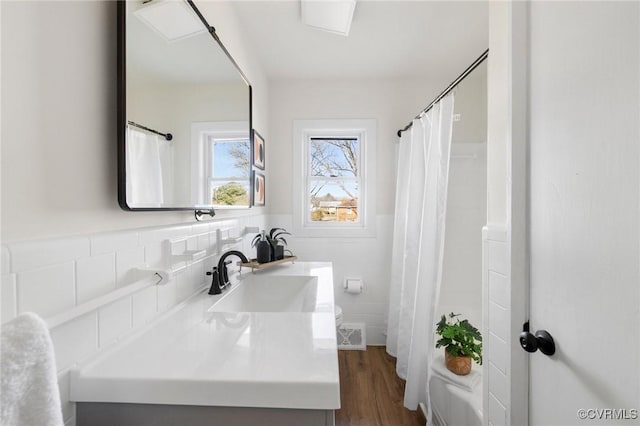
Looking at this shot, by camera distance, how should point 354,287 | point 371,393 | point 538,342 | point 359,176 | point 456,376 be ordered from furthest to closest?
1. point 359,176
2. point 354,287
3. point 371,393
4. point 456,376
5. point 538,342

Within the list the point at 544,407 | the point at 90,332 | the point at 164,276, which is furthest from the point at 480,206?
the point at 90,332

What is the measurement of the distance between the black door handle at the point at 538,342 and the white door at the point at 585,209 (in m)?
0.02

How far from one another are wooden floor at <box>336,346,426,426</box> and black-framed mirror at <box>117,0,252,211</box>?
143cm

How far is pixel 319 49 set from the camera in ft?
6.67

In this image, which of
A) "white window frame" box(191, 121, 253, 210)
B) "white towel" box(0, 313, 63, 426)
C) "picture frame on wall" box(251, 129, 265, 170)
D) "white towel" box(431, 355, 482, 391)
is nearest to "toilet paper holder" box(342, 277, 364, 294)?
"white towel" box(431, 355, 482, 391)

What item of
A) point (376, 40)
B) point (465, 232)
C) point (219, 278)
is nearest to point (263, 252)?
point (219, 278)

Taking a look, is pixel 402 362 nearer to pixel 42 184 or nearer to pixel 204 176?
pixel 204 176

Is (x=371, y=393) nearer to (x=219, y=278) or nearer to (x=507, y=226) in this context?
(x=219, y=278)

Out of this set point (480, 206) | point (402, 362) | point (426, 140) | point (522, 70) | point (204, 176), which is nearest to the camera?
point (522, 70)

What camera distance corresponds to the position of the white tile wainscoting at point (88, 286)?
1.54 feet

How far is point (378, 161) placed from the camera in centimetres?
247

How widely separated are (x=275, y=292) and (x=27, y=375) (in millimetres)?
1094

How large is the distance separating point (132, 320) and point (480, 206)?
99.6 inches
